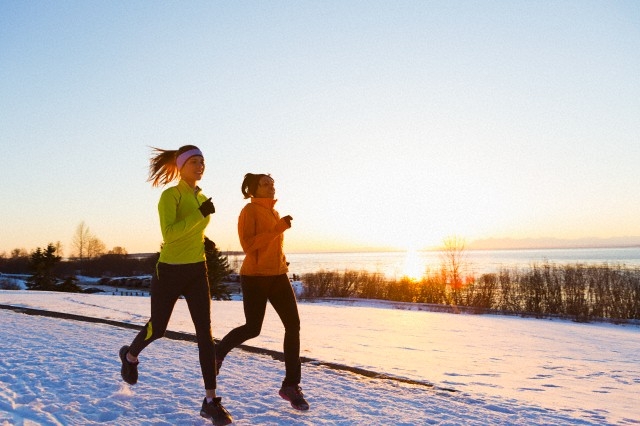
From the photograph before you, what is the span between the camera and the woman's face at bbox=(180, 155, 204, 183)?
412 cm

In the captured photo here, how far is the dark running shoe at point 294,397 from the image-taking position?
13.8 ft

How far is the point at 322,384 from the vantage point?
522 centimetres

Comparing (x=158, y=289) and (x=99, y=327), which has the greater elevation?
(x=158, y=289)

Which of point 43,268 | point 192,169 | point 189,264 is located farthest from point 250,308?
point 43,268

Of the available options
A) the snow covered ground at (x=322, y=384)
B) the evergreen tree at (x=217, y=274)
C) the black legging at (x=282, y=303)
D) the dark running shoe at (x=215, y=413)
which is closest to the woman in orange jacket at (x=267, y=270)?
the black legging at (x=282, y=303)

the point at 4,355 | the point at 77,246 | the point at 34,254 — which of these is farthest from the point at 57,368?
the point at 77,246

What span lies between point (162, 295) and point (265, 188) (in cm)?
126

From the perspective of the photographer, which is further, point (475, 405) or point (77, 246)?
point (77, 246)

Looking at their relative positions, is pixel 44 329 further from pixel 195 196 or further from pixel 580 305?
pixel 580 305

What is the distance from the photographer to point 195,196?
4.08 m

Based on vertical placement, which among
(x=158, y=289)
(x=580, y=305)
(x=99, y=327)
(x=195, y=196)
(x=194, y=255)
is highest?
(x=195, y=196)

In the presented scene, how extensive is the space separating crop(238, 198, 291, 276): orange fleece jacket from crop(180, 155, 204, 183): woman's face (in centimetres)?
55

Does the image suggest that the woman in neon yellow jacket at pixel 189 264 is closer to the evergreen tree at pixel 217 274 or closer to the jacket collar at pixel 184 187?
the jacket collar at pixel 184 187

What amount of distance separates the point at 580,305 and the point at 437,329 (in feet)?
61.0
